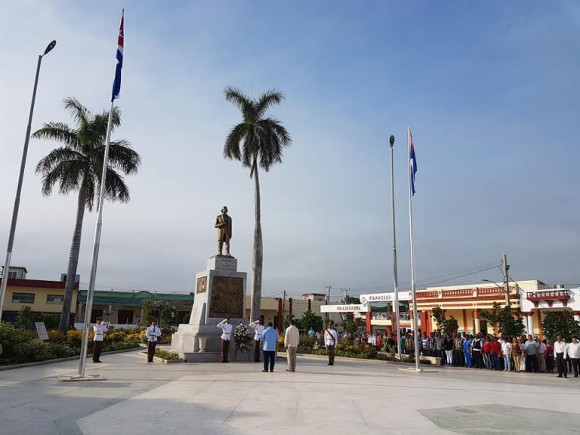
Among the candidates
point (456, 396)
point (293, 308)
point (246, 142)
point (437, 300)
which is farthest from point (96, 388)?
point (293, 308)

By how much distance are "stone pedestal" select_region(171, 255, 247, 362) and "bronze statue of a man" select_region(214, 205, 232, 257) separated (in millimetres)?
711

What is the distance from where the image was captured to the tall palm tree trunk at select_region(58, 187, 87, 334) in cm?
2672

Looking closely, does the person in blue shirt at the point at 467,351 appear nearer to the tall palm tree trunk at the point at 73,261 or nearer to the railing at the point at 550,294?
the railing at the point at 550,294

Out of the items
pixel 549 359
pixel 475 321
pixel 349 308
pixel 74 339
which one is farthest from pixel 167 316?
pixel 549 359

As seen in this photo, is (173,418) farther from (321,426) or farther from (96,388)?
(96,388)

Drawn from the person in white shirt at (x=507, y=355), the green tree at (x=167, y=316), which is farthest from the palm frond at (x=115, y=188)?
the green tree at (x=167, y=316)

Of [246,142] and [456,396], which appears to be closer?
[456,396]

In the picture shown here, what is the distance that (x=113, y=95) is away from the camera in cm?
1440

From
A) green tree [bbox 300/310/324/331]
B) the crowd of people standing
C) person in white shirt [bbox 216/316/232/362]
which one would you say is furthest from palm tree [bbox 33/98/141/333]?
green tree [bbox 300/310/324/331]

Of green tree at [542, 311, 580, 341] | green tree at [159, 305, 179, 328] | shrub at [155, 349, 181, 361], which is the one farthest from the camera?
green tree at [159, 305, 179, 328]

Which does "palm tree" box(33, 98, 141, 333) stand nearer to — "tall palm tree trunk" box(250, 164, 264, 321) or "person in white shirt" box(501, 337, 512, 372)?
"tall palm tree trunk" box(250, 164, 264, 321)

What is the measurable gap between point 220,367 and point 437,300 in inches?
1439

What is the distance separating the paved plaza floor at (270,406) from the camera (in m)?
6.81

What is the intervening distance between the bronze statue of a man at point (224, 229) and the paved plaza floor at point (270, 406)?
880 cm
